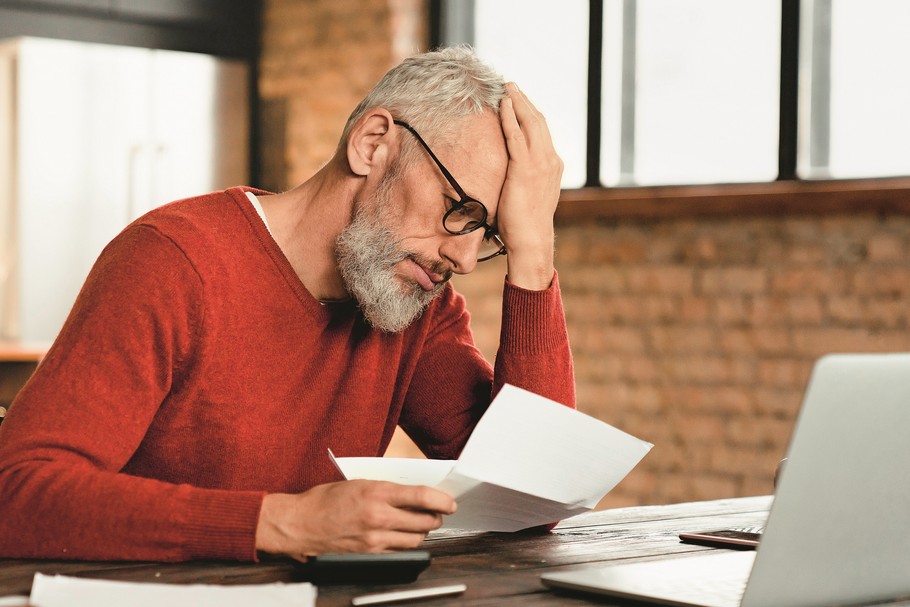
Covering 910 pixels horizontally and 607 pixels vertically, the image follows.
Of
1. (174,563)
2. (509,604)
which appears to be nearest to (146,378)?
(174,563)

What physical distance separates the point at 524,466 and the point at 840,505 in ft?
1.15

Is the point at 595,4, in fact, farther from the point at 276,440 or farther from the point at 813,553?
the point at 813,553

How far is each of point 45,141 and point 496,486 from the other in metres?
3.58

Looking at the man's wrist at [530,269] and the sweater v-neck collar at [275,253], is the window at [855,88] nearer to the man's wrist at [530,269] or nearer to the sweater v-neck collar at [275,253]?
the man's wrist at [530,269]

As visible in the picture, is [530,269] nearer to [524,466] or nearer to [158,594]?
[524,466]

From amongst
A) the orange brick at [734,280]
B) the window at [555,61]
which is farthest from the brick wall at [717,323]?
the window at [555,61]

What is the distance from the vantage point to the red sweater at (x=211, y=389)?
1.23 m

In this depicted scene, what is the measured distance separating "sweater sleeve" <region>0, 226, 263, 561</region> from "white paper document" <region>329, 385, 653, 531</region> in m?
Result: 0.18

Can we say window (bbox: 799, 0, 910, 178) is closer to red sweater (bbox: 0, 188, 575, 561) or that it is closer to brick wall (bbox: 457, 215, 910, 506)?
brick wall (bbox: 457, 215, 910, 506)

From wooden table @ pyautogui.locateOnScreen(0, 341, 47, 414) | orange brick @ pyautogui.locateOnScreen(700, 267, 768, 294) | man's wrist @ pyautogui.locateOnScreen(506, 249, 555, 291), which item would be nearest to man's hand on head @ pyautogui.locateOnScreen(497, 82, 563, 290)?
man's wrist @ pyautogui.locateOnScreen(506, 249, 555, 291)

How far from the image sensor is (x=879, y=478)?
1.05m

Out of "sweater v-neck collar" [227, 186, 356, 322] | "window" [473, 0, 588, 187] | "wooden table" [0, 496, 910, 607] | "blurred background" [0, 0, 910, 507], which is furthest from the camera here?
"window" [473, 0, 588, 187]

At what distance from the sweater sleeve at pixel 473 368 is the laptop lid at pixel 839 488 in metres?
0.73

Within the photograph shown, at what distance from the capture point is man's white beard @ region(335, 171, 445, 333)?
5.39 ft
